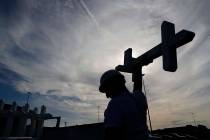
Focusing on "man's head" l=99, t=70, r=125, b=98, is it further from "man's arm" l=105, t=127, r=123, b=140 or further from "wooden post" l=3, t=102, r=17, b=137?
"wooden post" l=3, t=102, r=17, b=137

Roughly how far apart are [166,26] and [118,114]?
183cm

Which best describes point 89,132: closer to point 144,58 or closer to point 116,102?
point 144,58

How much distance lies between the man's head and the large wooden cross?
3.30ft

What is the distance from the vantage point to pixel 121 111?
7.90ft

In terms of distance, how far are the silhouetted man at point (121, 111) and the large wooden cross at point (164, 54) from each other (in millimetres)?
901

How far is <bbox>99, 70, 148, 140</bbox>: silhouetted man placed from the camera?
232 centimetres

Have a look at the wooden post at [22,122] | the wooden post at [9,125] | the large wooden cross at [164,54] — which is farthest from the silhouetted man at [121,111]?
the wooden post at [22,122]

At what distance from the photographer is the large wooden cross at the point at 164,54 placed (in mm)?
3147

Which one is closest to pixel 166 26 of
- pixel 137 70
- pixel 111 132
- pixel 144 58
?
pixel 144 58

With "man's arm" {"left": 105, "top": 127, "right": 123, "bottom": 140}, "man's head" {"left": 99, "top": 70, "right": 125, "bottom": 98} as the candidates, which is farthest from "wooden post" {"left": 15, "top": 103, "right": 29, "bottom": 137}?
"man's arm" {"left": 105, "top": 127, "right": 123, "bottom": 140}

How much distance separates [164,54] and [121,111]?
143cm

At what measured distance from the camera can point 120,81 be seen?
269cm

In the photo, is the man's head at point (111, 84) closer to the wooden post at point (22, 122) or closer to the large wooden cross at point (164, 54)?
the large wooden cross at point (164, 54)

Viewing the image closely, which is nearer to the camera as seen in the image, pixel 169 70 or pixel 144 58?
pixel 169 70
